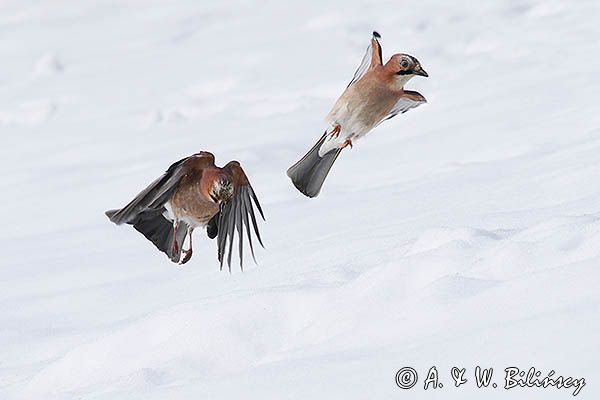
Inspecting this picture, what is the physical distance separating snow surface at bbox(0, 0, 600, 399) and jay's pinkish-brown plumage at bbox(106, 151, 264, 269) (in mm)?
330

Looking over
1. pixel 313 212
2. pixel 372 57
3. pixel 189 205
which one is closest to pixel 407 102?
pixel 372 57

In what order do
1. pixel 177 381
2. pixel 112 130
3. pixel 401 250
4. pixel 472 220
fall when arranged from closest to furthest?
pixel 177 381 → pixel 401 250 → pixel 472 220 → pixel 112 130

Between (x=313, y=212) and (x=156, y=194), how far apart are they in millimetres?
3071

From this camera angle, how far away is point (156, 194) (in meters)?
3.68

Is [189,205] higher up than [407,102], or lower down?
lower down

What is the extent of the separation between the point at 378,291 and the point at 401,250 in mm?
877

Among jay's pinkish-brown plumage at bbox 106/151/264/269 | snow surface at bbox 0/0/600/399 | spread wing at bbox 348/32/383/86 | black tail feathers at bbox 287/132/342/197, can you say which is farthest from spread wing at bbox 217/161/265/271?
spread wing at bbox 348/32/383/86

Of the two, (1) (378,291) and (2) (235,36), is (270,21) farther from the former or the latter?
(1) (378,291)

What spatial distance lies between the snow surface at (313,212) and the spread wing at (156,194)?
50cm

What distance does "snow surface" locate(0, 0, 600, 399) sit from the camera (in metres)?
3.16

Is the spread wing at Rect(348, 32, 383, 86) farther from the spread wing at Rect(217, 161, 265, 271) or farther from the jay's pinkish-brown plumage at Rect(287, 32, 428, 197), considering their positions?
the spread wing at Rect(217, 161, 265, 271)

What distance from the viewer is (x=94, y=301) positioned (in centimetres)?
543

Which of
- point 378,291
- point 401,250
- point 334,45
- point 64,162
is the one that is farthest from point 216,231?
point 334,45

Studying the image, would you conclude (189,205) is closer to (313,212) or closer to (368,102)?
(368,102)
